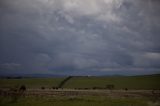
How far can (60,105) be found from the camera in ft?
160

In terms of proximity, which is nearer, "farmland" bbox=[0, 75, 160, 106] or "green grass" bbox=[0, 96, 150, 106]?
"green grass" bbox=[0, 96, 150, 106]

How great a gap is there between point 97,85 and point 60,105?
8904 cm

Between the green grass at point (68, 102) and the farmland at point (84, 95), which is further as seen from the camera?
the farmland at point (84, 95)

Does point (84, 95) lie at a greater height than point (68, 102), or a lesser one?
greater

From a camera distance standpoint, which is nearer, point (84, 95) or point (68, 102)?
point (68, 102)

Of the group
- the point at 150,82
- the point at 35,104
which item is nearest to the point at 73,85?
the point at 150,82

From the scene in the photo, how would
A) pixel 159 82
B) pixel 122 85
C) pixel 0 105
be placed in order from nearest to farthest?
pixel 0 105 → pixel 122 85 → pixel 159 82

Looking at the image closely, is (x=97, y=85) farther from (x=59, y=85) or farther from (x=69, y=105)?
(x=69, y=105)

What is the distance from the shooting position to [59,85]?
141m

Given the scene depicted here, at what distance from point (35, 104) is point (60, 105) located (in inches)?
159

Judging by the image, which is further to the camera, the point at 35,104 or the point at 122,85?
the point at 122,85

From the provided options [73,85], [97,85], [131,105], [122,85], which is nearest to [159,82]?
[122,85]

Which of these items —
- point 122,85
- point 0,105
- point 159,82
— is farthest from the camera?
point 159,82

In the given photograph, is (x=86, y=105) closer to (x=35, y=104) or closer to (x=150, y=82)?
(x=35, y=104)
